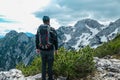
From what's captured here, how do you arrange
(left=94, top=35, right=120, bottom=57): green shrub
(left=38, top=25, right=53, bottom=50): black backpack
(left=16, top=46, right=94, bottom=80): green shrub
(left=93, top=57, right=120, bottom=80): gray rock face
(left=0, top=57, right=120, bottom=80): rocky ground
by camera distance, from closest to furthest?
(left=38, top=25, right=53, bottom=50): black backpack → (left=0, top=57, right=120, bottom=80): rocky ground → (left=16, top=46, right=94, bottom=80): green shrub → (left=93, top=57, right=120, bottom=80): gray rock face → (left=94, top=35, right=120, bottom=57): green shrub

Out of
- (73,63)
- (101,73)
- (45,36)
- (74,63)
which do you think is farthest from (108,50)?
(45,36)

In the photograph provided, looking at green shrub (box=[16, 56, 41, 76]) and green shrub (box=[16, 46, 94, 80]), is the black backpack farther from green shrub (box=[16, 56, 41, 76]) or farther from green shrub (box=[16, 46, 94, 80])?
green shrub (box=[16, 56, 41, 76])

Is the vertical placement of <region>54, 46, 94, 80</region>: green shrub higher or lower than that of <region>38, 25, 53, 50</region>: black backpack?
lower

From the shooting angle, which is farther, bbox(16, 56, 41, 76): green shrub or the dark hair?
bbox(16, 56, 41, 76): green shrub

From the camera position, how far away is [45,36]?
17484 mm

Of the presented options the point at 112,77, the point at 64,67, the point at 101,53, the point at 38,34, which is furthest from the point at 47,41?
the point at 101,53

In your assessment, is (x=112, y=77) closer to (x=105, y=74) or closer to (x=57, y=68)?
(x=105, y=74)

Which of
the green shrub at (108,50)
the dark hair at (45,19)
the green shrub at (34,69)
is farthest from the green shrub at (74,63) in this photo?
the green shrub at (108,50)

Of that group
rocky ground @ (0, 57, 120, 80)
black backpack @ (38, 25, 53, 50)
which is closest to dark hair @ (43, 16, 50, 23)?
black backpack @ (38, 25, 53, 50)

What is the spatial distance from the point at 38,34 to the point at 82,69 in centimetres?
486

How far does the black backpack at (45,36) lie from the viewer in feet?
57.4

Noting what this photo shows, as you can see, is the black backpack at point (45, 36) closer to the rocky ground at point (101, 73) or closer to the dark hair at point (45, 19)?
the dark hair at point (45, 19)

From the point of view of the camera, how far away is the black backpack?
17500mm

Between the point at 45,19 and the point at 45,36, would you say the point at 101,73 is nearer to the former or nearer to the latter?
the point at 45,36
